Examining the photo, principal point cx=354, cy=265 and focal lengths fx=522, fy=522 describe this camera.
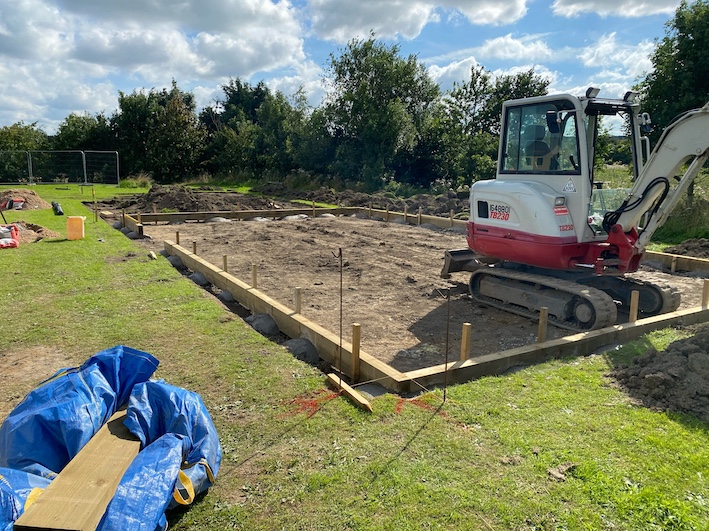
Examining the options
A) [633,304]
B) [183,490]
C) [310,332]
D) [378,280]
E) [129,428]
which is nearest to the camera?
[183,490]

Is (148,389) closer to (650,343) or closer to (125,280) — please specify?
(650,343)

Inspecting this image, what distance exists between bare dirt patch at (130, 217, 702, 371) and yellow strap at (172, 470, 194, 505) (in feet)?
6.75

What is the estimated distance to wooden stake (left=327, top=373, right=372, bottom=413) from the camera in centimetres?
394

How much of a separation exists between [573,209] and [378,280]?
3543 mm

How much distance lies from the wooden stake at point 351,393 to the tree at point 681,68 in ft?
45.3

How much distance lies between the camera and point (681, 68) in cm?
1424

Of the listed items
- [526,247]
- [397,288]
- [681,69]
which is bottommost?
[397,288]

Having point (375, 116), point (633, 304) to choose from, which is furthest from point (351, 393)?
point (375, 116)

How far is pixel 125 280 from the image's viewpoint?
8320 millimetres

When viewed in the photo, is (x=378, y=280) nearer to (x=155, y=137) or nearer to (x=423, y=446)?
(x=423, y=446)

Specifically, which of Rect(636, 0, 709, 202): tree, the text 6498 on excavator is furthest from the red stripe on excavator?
Rect(636, 0, 709, 202): tree

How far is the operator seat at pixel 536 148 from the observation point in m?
6.62

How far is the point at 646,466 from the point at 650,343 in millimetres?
2731

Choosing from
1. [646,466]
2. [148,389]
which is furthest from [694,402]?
[148,389]
